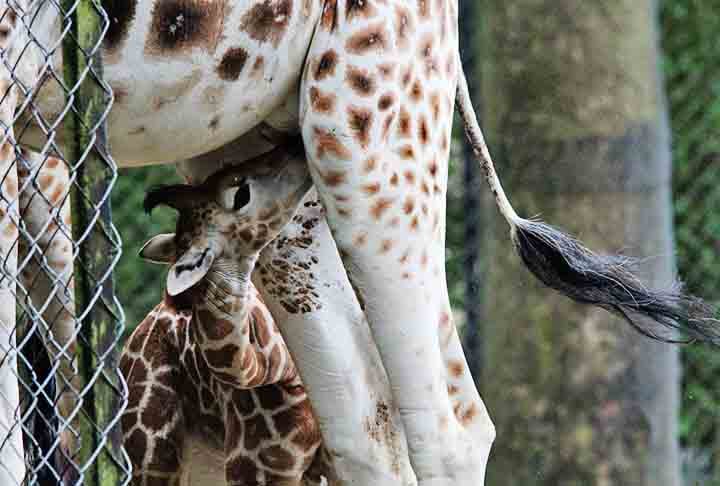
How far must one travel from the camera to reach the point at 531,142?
5.79 metres

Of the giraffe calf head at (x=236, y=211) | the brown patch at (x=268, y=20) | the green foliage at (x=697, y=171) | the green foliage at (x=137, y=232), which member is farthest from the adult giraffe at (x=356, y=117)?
the green foliage at (x=697, y=171)

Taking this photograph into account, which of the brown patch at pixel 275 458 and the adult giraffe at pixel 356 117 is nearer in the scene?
the adult giraffe at pixel 356 117

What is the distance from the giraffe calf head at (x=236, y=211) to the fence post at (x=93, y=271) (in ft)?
3.33

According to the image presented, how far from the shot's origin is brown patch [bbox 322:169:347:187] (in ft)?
10.8

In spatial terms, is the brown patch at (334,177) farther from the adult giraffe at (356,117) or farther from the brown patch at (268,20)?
the brown patch at (268,20)

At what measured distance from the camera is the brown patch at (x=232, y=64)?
320 cm

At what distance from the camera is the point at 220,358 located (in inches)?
146

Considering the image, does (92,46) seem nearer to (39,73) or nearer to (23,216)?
(39,73)

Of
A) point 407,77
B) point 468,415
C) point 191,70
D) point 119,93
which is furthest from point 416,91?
point 468,415

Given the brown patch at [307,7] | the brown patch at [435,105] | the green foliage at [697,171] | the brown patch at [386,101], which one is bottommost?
the green foliage at [697,171]

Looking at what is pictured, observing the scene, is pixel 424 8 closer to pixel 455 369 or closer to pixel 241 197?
pixel 241 197

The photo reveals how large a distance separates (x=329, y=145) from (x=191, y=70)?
13.8 inches

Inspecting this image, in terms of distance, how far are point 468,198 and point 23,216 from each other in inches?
114

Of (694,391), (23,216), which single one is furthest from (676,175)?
(23,216)
